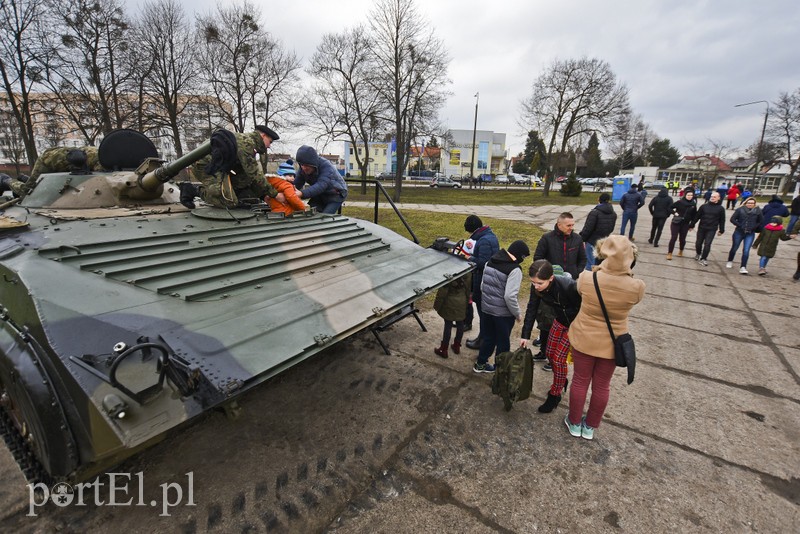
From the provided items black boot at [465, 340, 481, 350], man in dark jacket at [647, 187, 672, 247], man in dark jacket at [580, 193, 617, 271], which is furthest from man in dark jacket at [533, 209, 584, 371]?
man in dark jacket at [647, 187, 672, 247]

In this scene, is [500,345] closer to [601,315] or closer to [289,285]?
[601,315]

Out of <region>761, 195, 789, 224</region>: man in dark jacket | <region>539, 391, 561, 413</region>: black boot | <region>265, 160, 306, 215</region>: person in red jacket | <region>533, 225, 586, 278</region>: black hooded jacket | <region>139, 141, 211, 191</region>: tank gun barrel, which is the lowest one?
<region>539, 391, 561, 413</region>: black boot

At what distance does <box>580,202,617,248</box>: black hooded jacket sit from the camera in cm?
684

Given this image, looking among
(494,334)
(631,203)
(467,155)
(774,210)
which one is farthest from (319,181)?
(467,155)

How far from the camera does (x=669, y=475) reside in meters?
2.65

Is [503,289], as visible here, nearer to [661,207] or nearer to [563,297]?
[563,297]

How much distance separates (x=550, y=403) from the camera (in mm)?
3359

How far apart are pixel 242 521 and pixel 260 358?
1.05 m

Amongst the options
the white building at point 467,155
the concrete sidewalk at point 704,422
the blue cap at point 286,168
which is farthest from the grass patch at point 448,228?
Answer: the white building at point 467,155

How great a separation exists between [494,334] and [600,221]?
13.5ft

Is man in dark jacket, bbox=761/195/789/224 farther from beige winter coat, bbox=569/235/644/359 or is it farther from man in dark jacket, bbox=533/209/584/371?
beige winter coat, bbox=569/235/644/359

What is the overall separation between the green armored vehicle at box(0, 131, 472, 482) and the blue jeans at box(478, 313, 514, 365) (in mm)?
559

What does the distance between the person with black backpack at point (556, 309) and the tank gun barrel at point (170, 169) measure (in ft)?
9.28

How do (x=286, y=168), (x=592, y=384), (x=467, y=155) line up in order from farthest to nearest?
(x=467, y=155) → (x=286, y=168) → (x=592, y=384)
